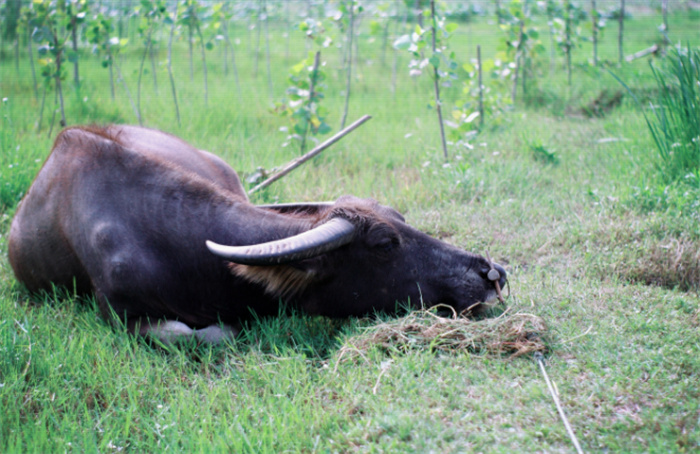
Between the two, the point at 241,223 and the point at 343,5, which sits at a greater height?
the point at 343,5

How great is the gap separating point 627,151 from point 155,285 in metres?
4.76

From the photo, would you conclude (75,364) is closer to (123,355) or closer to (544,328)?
(123,355)

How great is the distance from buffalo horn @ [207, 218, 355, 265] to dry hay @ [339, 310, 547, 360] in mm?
513

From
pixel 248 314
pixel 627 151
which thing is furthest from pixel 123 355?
pixel 627 151

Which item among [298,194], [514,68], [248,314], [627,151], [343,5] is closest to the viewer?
[248,314]

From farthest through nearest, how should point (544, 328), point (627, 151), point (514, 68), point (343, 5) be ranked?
point (514, 68), point (343, 5), point (627, 151), point (544, 328)

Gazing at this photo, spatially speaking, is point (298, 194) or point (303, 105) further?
point (303, 105)

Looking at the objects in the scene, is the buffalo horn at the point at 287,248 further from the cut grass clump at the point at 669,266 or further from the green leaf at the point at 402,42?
the green leaf at the point at 402,42

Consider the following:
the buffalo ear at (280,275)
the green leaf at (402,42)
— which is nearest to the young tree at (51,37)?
the green leaf at (402,42)

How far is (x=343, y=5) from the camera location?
7.42m

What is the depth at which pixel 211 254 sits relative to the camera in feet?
11.7

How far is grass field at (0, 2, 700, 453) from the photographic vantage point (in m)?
2.48

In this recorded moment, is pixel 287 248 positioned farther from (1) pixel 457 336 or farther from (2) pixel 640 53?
(2) pixel 640 53

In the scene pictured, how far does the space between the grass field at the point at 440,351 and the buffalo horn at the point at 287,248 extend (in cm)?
49
